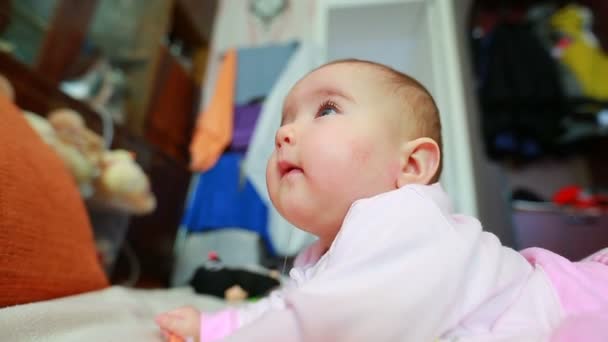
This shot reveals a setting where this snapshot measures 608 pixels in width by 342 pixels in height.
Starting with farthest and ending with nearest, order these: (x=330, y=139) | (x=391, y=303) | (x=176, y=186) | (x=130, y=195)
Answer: (x=176, y=186), (x=130, y=195), (x=330, y=139), (x=391, y=303)

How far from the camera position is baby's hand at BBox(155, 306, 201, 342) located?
47 centimetres

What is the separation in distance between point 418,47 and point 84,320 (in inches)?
24.2

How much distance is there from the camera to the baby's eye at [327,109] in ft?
1.47

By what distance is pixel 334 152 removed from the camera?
0.41 meters

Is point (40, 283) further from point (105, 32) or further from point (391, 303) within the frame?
point (105, 32)

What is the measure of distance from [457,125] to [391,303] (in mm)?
448

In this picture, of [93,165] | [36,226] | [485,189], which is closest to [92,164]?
Result: [93,165]

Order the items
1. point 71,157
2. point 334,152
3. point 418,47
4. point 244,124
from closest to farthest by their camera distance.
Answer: point 334,152 → point 418,47 → point 71,157 → point 244,124

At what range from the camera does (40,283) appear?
19.5 inches

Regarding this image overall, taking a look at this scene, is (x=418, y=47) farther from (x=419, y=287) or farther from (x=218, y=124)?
(x=218, y=124)

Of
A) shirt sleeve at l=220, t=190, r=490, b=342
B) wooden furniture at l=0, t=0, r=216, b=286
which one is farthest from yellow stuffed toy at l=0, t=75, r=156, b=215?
shirt sleeve at l=220, t=190, r=490, b=342

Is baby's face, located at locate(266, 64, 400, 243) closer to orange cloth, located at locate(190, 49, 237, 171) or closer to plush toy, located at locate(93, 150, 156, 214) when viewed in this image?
plush toy, located at locate(93, 150, 156, 214)

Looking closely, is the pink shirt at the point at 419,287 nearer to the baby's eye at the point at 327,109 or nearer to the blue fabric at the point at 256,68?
the baby's eye at the point at 327,109

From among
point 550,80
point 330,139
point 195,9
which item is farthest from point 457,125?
point 195,9
